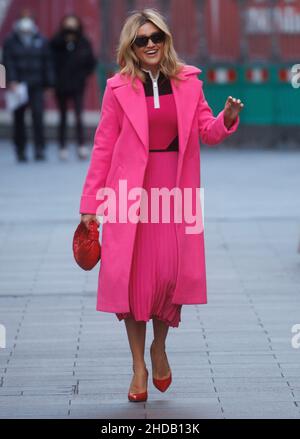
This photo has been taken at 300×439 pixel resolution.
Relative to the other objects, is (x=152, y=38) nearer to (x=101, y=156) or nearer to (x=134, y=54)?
(x=134, y=54)

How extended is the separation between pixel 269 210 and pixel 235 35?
7.57 metres

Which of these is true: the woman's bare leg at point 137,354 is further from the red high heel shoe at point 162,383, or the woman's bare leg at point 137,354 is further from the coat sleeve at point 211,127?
the coat sleeve at point 211,127

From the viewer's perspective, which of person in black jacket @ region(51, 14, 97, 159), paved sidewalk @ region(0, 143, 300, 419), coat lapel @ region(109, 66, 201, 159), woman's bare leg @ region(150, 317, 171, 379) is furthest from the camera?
person in black jacket @ region(51, 14, 97, 159)

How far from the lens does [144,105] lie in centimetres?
615

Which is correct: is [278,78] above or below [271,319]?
below

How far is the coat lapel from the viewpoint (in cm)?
612

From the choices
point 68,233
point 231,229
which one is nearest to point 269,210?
point 231,229

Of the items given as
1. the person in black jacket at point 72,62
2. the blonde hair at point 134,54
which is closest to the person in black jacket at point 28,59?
the person in black jacket at point 72,62

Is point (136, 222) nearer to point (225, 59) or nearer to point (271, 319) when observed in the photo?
point (271, 319)

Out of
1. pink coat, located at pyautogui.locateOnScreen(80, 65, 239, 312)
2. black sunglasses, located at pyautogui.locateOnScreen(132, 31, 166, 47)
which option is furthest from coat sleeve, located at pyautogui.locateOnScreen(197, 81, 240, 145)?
black sunglasses, located at pyautogui.locateOnScreen(132, 31, 166, 47)

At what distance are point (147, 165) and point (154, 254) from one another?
372mm

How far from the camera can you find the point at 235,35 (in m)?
20.6

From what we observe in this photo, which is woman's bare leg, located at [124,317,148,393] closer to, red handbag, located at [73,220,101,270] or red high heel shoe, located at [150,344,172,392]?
red high heel shoe, located at [150,344,172,392]

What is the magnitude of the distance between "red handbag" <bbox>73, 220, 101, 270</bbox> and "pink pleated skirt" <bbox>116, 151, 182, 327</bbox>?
0.54 ft
